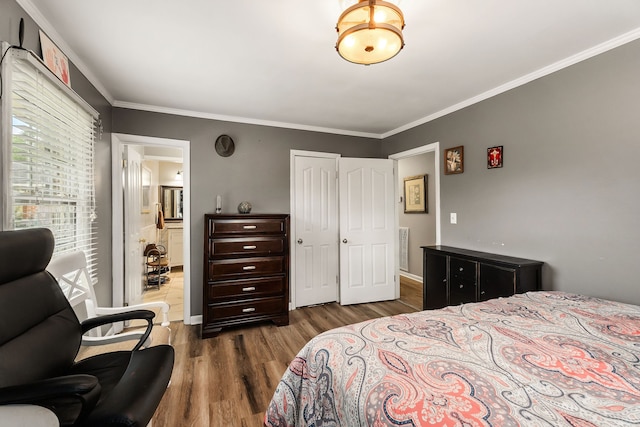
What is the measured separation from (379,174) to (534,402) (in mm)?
3408

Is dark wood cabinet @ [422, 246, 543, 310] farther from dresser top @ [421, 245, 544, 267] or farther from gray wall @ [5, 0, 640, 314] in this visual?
gray wall @ [5, 0, 640, 314]

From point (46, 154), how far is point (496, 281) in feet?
10.9

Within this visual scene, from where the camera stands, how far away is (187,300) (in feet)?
10.5

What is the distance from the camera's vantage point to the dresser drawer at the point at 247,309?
2859 millimetres

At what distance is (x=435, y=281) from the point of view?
9.62 feet

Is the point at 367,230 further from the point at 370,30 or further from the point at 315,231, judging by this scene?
the point at 370,30

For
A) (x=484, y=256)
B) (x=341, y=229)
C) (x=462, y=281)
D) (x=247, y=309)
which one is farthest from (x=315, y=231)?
(x=484, y=256)

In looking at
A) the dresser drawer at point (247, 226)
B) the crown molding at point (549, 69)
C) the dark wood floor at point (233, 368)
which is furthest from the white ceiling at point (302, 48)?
the dark wood floor at point (233, 368)

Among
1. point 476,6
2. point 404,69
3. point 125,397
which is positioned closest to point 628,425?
point 125,397

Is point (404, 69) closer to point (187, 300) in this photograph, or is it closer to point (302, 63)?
point (302, 63)

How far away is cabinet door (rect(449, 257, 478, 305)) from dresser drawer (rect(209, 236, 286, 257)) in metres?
1.77

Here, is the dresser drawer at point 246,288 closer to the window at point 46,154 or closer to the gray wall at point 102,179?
the gray wall at point 102,179

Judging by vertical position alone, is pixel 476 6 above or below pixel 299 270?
above

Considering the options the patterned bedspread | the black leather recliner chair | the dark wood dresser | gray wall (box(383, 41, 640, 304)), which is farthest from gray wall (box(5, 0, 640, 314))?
the black leather recliner chair
